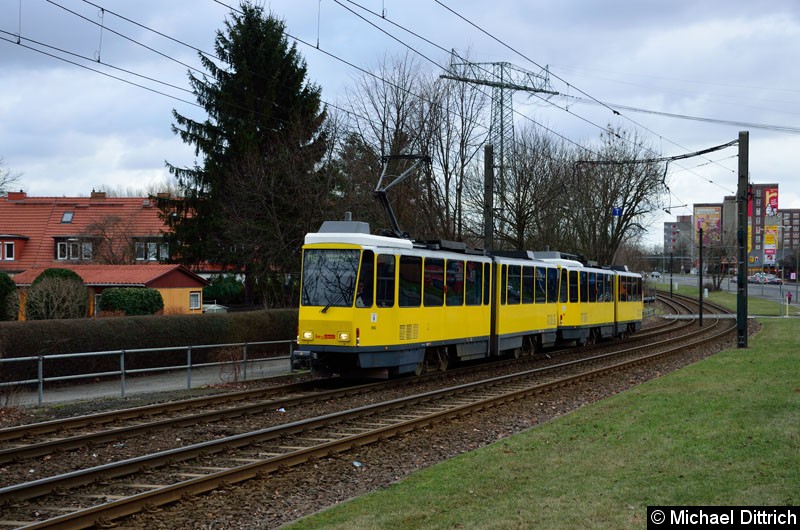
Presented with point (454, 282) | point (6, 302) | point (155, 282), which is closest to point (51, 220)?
point (155, 282)

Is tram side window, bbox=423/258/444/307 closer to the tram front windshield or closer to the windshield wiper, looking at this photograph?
the tram front windshield

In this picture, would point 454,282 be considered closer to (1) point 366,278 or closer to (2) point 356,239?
(1) point 366,278

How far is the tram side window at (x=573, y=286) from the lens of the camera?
29.8m

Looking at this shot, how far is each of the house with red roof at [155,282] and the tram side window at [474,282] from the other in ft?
43.9

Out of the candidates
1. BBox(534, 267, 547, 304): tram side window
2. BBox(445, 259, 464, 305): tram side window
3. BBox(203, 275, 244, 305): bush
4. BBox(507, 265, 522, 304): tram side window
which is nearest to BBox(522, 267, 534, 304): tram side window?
BBox(507, 265, 522, 304): tram side window

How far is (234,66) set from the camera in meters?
38.1

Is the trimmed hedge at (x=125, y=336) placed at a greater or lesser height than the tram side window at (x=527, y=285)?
lesser

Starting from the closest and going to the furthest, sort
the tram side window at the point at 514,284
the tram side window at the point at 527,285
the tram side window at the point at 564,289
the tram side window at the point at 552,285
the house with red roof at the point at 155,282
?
the tram side window at the point at 514,284, the tram side window at the point at 527,285, the tram side window at the point at 552,285, the tram side window at the point at 564,289, the house with red roof at the point at 155,282

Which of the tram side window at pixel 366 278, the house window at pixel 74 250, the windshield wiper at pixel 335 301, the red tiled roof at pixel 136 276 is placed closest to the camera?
the tram side window at pixel 366 278

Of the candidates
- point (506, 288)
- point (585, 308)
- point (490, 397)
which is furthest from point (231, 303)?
point (490, 397)

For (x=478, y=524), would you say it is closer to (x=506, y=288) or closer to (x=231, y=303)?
(x=506, y=288)

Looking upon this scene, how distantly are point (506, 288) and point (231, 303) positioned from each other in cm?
2521

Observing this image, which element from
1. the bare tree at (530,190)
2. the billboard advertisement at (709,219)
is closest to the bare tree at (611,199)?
the bare tree at (530,190)

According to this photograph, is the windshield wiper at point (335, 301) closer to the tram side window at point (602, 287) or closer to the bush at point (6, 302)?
the bush at point (6, 302)
